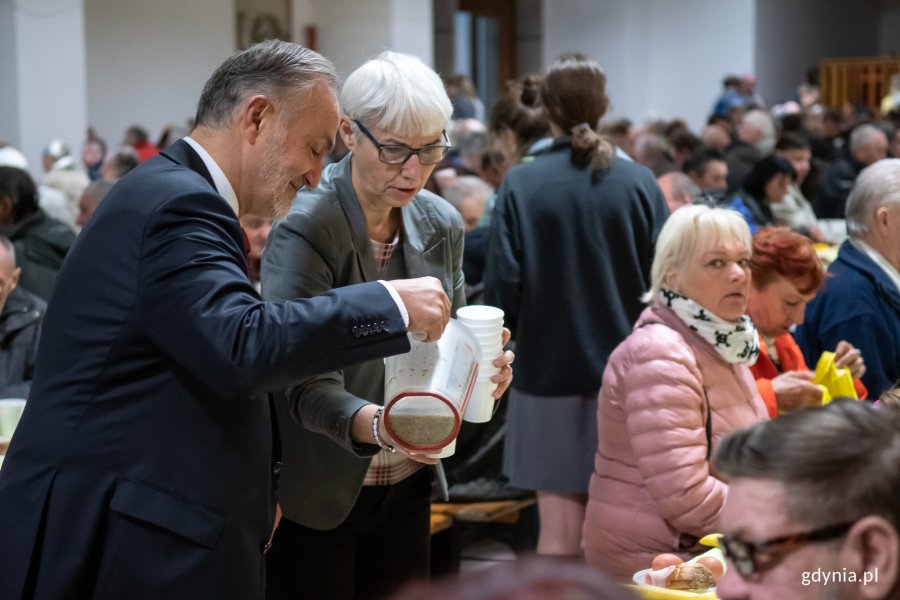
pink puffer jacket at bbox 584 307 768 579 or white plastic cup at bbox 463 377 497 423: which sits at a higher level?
white plastic cup at bbox 463 377 497 423

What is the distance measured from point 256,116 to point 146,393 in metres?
0.43

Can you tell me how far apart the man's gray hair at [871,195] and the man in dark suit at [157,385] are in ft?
7.66

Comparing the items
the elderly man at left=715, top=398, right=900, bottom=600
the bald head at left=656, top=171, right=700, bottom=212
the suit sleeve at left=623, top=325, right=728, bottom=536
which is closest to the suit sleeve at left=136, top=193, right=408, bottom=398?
the elderly man at left=715, top=398, right=900, bottom=600

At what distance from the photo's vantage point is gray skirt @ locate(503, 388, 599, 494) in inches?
147

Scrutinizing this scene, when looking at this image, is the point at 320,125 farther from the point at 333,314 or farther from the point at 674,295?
the point at 674,295

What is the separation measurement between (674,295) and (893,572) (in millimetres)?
1685

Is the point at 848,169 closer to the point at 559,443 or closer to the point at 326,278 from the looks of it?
the point at 559,443

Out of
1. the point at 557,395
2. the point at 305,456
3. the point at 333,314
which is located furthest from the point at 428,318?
the point at 557,395

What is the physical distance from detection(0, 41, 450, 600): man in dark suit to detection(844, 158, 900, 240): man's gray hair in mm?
2335

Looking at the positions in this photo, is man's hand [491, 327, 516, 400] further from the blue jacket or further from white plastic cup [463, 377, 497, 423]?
the blue jacket

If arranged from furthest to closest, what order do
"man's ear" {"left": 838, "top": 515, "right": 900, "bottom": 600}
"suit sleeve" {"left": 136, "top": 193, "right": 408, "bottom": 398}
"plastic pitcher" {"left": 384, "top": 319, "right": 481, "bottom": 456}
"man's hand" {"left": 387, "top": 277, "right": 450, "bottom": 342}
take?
"plastic pitcher" {"left": 384, "top": 319, "right": 481, "bottom": 456} → "man's hand" {"left": 387, "top": 277, "right": 450, "bottom": 342} → "suit sleeve" {"left": 136, "top": 193, "right": 408, "bottom": 398} → "man's ear" {"left": 838, "top": 515, "right": 900, "bottom": 600}

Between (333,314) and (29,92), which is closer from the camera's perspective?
(333,314)

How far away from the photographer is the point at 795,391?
3184 mm

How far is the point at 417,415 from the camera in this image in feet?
6.05
